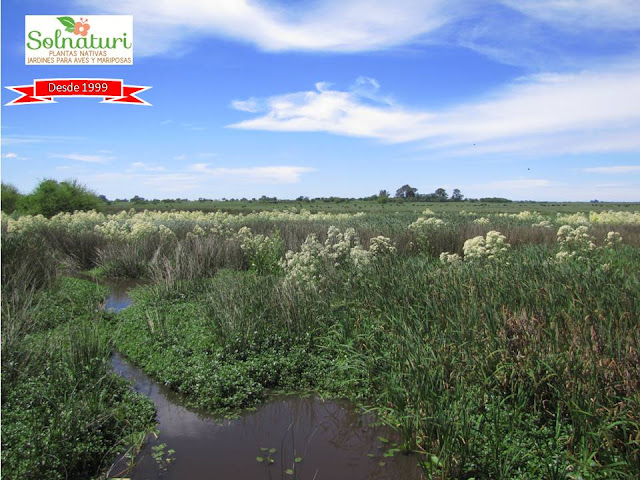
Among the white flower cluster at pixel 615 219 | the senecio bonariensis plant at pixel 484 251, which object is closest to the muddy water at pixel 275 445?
the senecio bonariensis plant at pixel 484 251

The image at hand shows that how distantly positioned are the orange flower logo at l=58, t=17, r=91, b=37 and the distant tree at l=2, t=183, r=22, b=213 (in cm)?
3473

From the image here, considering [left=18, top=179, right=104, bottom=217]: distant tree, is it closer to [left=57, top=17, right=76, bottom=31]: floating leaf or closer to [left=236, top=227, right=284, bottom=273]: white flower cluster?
[left=236, top=227, right=284, bottom=273]: white flower cluster

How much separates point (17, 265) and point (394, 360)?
8162 millimetres

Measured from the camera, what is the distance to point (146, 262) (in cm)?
1471

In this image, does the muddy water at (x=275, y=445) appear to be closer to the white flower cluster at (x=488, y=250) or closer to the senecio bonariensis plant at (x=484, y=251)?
the senecio bonariensis plant at (x=484, y=251)

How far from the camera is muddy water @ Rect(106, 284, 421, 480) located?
4.67 metres

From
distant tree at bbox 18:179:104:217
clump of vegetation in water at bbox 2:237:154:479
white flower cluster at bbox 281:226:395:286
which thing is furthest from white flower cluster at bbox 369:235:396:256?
distant tree at bbox 18:179:104:217

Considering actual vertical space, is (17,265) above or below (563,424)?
above

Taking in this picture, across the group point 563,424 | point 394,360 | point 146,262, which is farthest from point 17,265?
point 563,424

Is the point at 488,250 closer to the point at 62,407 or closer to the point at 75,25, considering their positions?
the point at 62,407

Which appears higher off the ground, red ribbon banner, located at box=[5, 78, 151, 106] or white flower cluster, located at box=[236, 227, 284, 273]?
red ribbon banner, located at box=[5, 78, 151, 106]

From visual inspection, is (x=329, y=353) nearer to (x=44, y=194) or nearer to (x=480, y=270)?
(x=480, y=270)

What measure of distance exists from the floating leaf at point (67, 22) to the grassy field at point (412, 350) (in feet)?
15.1

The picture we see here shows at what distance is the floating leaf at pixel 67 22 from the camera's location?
9.10 meters
